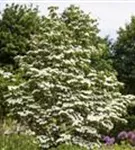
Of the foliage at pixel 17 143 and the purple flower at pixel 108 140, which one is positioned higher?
the foliage at pixel 17 143

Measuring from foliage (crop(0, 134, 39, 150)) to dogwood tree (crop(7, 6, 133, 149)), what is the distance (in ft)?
10.9

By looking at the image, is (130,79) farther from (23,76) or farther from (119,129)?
(23,76)

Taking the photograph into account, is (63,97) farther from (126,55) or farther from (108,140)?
(126,55)

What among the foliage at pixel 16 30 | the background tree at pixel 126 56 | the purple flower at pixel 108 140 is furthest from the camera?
the background tree at pixel 126 56

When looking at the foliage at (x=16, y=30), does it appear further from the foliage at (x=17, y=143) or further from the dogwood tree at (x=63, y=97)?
the foliage at (x=17, y=143)

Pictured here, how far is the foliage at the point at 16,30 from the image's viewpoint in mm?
18203

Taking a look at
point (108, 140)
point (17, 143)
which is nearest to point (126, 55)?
point (108, 140)

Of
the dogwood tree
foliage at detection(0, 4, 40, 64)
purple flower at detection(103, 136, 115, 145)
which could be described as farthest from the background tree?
purple flower at detection(103, 136, 115, 145)

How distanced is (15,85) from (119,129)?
3.57 metres

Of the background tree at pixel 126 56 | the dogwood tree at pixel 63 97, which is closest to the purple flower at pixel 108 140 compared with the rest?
the dogwood tree at pixel 63 97

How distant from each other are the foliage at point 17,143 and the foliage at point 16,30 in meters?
7.51

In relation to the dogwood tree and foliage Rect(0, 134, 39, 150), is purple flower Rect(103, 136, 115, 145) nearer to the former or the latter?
the dogwood tree

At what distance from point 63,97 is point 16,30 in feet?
15.5

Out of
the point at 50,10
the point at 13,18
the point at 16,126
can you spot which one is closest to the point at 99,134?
the point at 16,126
